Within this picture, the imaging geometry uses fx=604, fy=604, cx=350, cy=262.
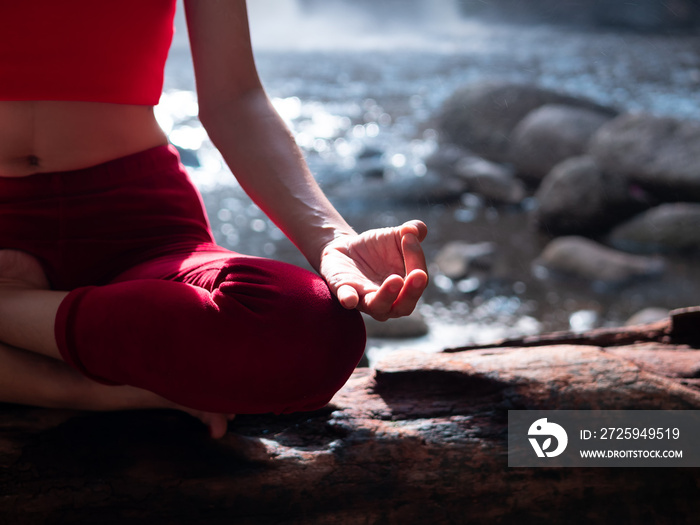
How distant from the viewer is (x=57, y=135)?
656 mm

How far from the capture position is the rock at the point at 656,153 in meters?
2.57

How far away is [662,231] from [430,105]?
171cm

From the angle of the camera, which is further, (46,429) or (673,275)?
(673,275)

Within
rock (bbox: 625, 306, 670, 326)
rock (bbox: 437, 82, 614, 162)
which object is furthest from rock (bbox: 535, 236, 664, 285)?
rock (bbox: 437, 82, 614, 162)

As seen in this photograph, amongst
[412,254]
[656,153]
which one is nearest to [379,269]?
[412,254]

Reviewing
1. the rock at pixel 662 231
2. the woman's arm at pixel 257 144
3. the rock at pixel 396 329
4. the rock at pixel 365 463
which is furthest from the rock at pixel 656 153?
the woman's arm at pixel 257 144

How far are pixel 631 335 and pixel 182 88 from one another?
2737 millimetres

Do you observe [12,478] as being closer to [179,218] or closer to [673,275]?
[179,218]

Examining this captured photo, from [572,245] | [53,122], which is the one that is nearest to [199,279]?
[53,122]

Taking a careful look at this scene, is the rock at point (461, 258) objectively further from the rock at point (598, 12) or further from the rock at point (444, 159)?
the rock at point (598, 12)

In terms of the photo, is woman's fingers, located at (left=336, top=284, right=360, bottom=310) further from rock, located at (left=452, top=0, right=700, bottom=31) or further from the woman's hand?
rock, located at (left=452, top=0, right=700, bottom=31)

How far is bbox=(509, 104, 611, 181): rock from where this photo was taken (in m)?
2.98

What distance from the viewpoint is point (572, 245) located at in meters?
2.30

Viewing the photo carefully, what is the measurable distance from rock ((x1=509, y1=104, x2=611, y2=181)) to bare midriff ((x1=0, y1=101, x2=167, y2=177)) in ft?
8.65
